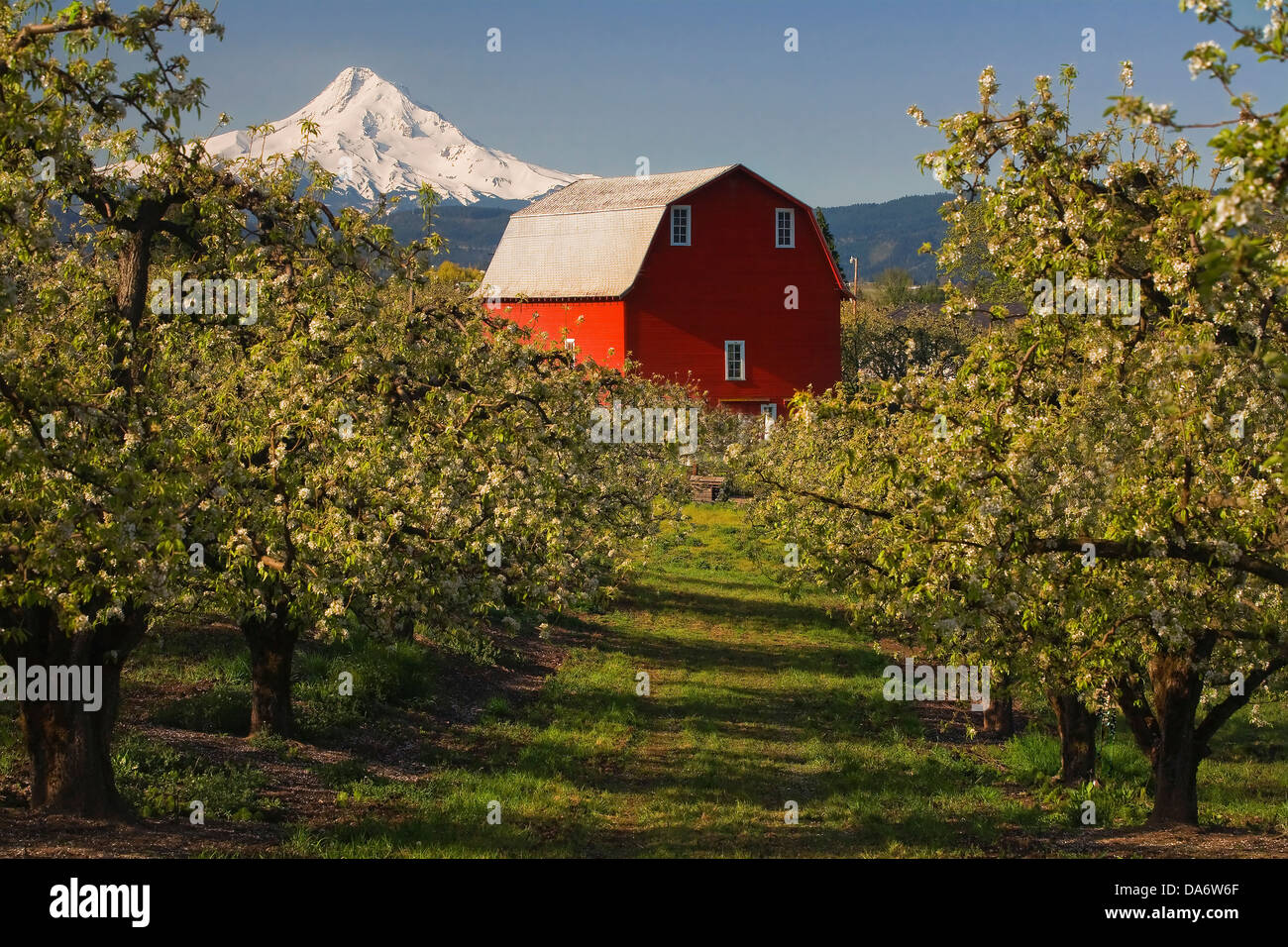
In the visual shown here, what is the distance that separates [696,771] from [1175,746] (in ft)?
22.7

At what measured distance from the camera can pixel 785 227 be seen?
199ft

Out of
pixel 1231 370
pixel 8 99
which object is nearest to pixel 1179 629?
pixel 1231 370

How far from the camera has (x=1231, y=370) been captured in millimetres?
10812

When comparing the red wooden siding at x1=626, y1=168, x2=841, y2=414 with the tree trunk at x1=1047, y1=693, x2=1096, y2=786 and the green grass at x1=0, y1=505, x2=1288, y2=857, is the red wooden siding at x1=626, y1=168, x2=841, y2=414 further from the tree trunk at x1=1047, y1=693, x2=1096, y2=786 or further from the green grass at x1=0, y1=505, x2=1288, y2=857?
the tree trunk at x1=1047, y1=693, x2=1096, y2=786

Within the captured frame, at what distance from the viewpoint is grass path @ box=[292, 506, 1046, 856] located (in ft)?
45.9

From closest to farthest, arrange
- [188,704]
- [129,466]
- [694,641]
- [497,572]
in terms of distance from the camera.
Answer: [129,466]
[497,572]
[188,704]
[694,641]

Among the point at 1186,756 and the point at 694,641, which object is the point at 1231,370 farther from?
the point at 694,641

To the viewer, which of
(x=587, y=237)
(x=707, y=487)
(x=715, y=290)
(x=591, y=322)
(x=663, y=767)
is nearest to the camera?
(x=663, y=767)

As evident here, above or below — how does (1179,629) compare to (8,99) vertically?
below

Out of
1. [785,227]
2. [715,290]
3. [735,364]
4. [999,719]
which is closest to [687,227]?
Result: [715,290]

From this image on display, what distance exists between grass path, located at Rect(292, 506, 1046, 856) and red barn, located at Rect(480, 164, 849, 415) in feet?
103

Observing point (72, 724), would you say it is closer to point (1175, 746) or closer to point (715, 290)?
point (1175, 746)

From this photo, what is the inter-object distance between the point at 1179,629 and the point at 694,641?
17.9 metres

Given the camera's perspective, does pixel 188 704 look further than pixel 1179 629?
Yes
